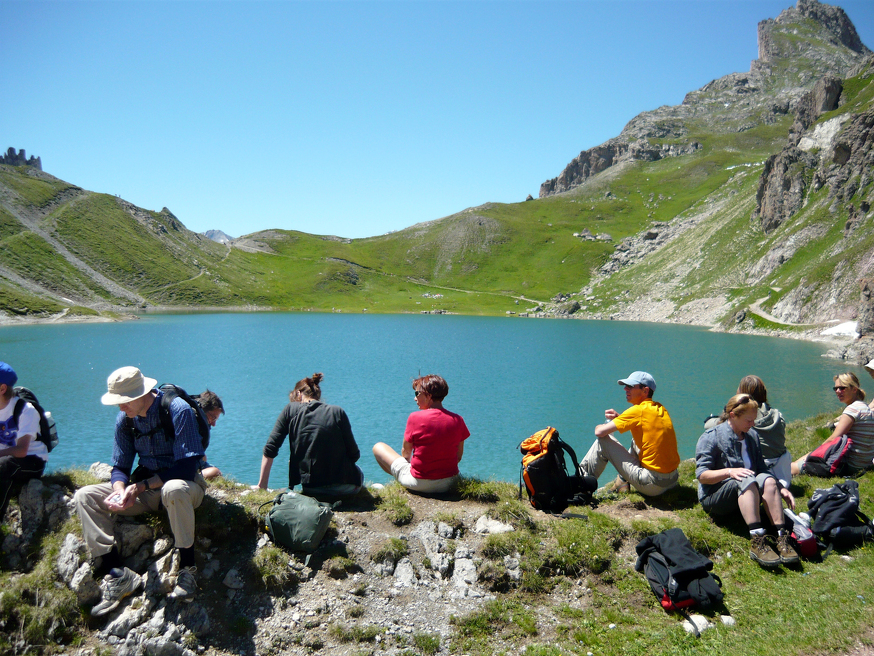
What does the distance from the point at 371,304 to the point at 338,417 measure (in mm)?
162839

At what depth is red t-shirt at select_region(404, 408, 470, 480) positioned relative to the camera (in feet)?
29.0

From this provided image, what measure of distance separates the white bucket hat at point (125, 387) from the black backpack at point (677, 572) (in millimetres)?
7433

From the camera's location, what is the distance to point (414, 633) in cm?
642

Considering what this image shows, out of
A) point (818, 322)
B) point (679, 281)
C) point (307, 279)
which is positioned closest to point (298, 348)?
point (818, 322)

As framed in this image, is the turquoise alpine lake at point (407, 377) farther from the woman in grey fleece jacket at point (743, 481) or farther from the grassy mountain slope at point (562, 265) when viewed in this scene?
the grassy mountain slope at point (562, 265)

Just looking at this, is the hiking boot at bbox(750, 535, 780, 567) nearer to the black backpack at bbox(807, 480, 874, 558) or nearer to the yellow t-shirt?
the black backpack at bbox(807, 480, 874, 558)

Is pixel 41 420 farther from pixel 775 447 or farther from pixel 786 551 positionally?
pixel 775 447

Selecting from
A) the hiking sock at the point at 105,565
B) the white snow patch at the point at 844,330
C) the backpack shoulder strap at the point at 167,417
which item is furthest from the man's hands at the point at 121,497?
the white snow patch at the point at 844,330

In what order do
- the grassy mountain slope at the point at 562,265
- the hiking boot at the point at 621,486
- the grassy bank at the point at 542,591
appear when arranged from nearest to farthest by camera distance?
1. the grassy bank at the point at 542,591
2. the hiking boot at the point at 621,486
3. the grassy mountain slope at the point at 562,265

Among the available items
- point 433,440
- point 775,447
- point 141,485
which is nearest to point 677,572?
point 775,447

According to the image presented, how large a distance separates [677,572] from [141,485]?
7366mm

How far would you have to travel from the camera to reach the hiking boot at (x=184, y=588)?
6.22 metres

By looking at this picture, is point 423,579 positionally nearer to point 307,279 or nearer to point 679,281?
point 679,281

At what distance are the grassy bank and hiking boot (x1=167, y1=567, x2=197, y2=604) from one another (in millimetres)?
390
